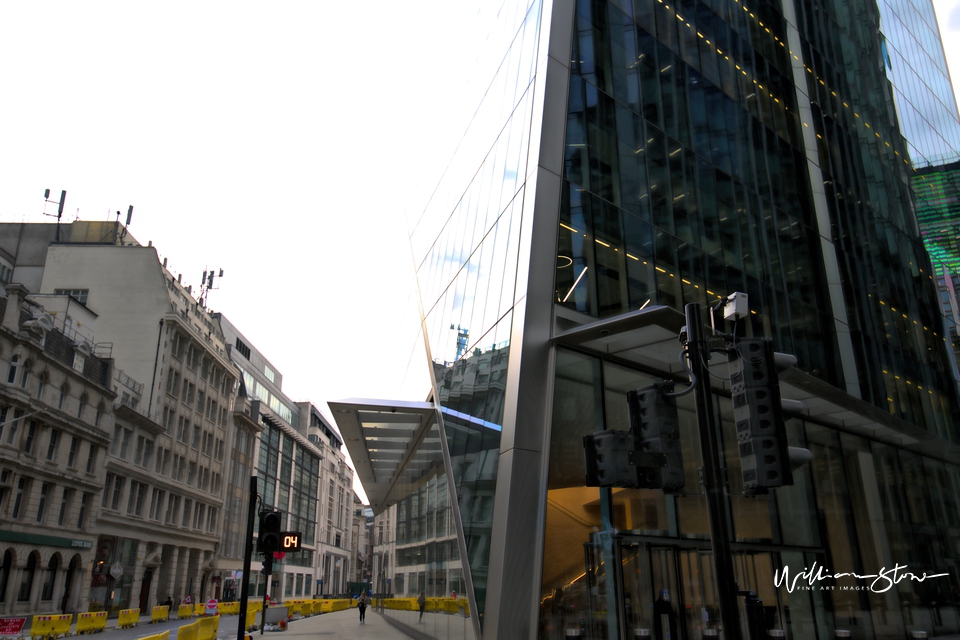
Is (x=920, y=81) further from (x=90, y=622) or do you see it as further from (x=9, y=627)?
(x=90, y=622)

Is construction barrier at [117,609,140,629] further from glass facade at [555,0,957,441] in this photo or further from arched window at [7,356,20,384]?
glass facade at [555,0,957,441]

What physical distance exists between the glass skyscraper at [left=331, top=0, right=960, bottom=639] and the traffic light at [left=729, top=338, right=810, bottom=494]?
1092 mm

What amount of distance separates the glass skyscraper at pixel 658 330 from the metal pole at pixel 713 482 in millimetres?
812

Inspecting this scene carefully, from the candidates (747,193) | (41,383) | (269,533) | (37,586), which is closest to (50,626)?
(37,586)

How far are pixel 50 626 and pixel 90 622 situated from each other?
5.38 metres

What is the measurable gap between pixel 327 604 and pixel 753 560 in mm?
60514

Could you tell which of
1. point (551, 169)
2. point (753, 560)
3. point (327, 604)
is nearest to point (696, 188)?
point (551, 169)

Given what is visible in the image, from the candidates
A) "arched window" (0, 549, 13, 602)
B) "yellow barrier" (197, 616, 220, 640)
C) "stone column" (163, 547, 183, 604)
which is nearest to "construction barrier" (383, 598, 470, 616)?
"yellow barrier" (197, 616, 220, 640)

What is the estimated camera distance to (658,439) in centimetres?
652

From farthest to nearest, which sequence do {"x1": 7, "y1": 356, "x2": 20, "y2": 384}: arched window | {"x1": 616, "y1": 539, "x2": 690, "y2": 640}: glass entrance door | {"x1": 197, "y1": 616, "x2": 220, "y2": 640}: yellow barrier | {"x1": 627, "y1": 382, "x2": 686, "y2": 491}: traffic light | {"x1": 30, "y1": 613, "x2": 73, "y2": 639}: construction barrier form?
{"x1": 7, "y1": 356, "x2": 20, "y2": 384}: arched window → {"x1": 30, "y1": 613, "x2": 73, "y2": 639}: construction barrier → {"x1": 197, "y1": 616, "x2": 220, "y2": 640}: yellow barrier → {"x1": 616, "y1": 539, "x2": 690, "y2": 640}: glass entrance door → {"x1": 627, "y1": 382, "x2": 686, "y2": 491}: traffic light

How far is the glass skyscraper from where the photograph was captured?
556 inches

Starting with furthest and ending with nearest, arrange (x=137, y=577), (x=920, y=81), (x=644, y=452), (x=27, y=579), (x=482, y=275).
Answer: (x=137, y=577), (x=920, y=81), (x=27, y=579), (x=482, y=275), (x=644, y=452)

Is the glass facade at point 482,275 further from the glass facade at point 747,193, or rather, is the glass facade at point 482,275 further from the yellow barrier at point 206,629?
the yellow barrier at point 206,629

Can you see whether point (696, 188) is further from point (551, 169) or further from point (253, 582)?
point (253, 582)
